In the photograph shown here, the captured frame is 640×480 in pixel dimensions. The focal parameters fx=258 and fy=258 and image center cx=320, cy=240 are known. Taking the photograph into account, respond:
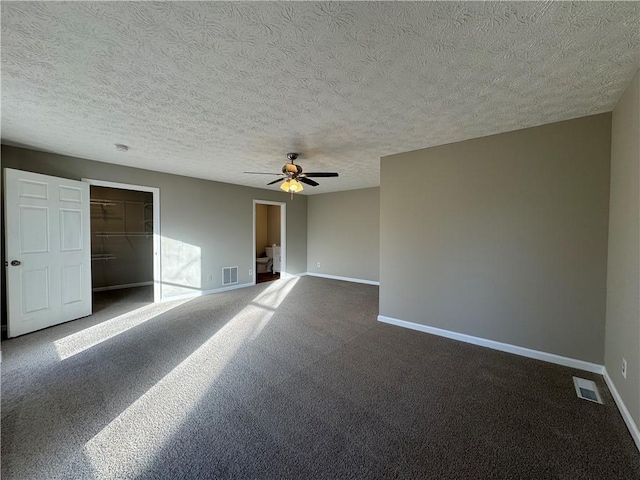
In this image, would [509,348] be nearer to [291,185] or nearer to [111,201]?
[291,185]

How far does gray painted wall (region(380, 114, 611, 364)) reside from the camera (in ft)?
8.02

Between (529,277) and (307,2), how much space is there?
312 cm

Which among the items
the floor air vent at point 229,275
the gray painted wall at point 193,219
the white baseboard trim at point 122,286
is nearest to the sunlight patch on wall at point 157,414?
the gray painted wall at point 193,219

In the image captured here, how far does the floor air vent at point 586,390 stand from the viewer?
2061 mm

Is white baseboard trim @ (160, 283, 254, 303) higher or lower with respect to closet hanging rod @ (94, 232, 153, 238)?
lower

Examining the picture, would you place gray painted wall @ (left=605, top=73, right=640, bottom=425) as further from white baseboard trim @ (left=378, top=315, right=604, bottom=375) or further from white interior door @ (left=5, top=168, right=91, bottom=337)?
white interior door @ (left=5, top=168, right=91, bottom=337)

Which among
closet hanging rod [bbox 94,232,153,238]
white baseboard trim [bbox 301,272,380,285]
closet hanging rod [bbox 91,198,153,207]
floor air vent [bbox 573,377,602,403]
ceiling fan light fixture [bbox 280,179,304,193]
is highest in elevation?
closet hanging rod [bbox 91,198,153,207]

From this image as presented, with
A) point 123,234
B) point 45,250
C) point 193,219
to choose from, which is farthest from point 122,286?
point 45,250

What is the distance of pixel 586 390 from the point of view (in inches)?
85.2

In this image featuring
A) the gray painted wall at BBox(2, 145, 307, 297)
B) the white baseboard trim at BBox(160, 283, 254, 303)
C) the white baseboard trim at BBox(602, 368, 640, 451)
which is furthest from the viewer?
the white baseboard trim at BBox(160, 283, 254, 303)

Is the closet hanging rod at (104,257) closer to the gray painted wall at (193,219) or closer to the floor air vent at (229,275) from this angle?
the gray painted wall at (193,219)

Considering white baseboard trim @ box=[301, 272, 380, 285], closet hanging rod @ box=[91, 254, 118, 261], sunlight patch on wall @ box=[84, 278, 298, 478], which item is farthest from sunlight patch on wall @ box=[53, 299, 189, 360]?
white baseboard trim @ box=[301, 272, 380, 285]

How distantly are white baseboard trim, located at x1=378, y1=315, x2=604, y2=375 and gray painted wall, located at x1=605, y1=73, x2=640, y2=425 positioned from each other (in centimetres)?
17

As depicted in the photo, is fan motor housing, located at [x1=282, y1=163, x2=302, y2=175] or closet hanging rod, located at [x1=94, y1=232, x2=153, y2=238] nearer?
fan motor housing, located at [x1=282, y1=163, x2=302, y2=175]
